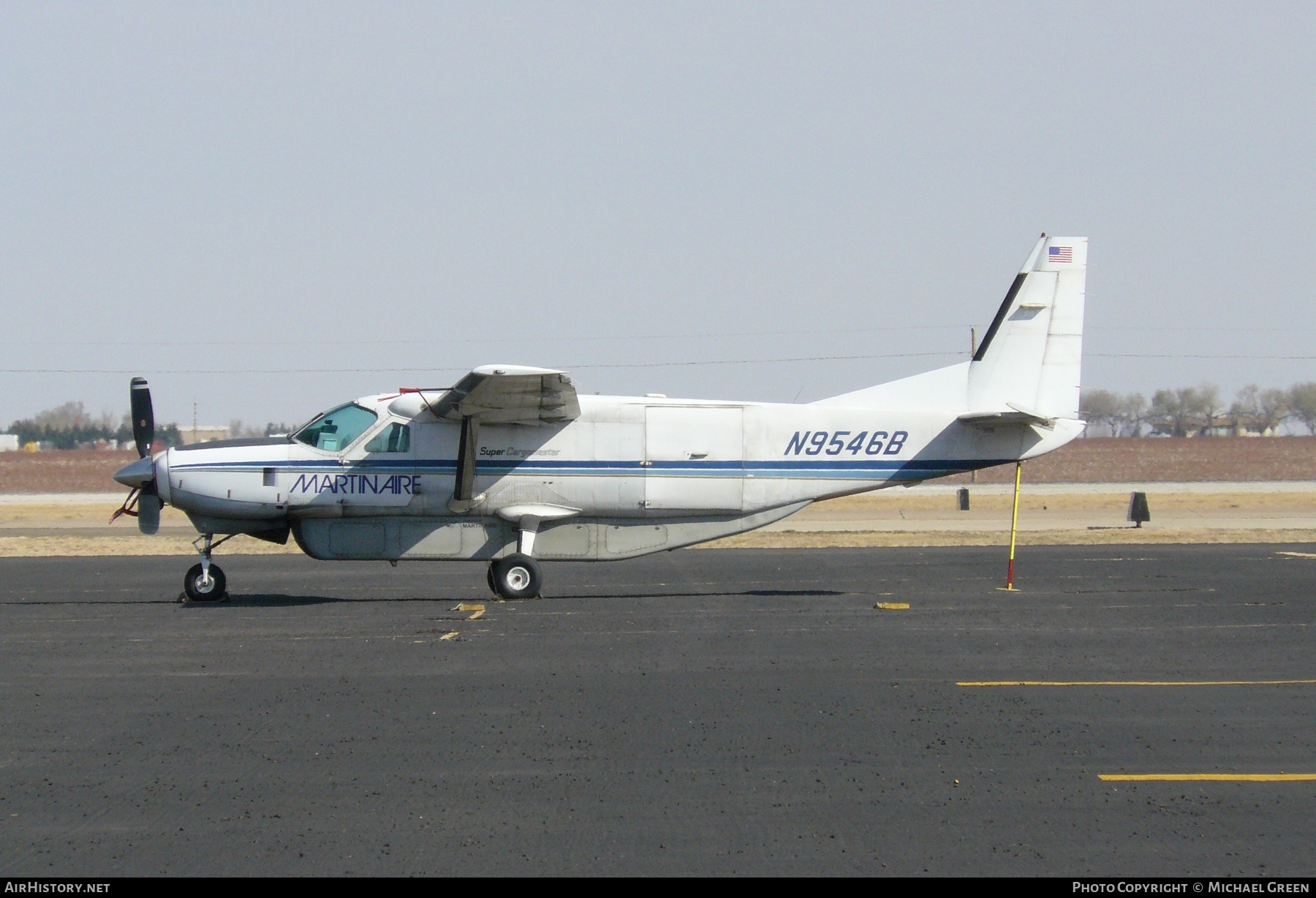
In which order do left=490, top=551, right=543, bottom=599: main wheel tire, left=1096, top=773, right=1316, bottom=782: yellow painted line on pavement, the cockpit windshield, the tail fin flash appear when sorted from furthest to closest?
1. the tail fin flash
2. the cockpit windshield
3. left=490, top=551, right=543, bottom=599: main wheel tire
4. left=1096, top=773, right=1316, bottom=782: yellow painted line on pavement

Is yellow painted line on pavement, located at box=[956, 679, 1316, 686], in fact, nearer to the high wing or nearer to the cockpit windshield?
the high wing

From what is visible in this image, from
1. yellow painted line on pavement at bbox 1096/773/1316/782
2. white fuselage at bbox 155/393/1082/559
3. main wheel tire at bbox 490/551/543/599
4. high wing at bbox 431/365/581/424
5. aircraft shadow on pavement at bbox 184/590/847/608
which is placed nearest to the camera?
yellow painted line on pavement at bbox 1096/773/1316/782

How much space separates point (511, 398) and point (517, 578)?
2.48 metres

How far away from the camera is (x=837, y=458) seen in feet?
54.1

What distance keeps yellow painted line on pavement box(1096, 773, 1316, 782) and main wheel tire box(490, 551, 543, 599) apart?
32.3ft

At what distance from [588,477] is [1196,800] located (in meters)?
10.7

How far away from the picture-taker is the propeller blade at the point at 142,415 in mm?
16875

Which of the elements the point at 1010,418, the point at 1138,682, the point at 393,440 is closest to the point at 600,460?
the point at 393,440

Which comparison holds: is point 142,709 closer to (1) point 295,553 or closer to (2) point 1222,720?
(2) point 1222,720

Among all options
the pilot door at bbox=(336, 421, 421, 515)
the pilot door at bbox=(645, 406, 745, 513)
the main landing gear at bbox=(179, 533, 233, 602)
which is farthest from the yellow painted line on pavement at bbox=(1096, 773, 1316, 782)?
the main landing gear at bbox=(179, 533, 233, 602)

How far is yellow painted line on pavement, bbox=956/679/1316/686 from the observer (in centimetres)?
945

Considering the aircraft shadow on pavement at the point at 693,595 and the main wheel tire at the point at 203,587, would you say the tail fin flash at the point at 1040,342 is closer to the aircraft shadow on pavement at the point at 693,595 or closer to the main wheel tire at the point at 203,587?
the aircraft shadow on pavement at the point at 693,595

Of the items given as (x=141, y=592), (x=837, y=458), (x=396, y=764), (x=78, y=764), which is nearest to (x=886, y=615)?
(x=837, y=458)

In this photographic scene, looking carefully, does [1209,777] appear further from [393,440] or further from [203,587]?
[203,587]
